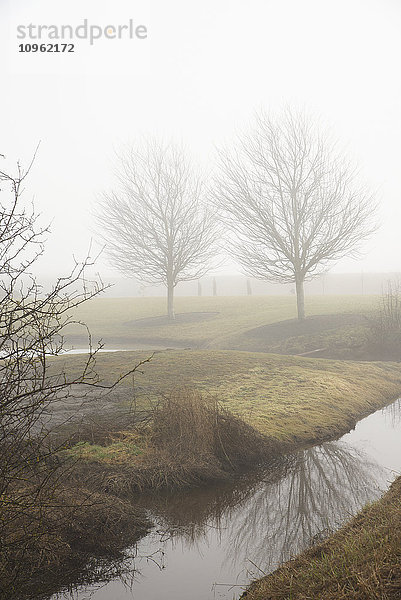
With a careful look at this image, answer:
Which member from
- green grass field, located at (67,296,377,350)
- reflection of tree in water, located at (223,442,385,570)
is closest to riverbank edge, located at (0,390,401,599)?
reflection of tree in water, located at (223,442,385,570)

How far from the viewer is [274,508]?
8.53 meters

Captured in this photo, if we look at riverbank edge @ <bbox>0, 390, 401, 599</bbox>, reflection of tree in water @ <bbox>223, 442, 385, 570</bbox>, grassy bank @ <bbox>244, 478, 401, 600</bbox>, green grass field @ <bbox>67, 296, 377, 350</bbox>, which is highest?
green grass field @ <bbox>67, 296, 377, 350</bbox>

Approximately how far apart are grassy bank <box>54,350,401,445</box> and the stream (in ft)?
4.28

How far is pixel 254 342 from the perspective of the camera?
27.3 meters

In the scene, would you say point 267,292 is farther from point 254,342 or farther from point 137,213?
point 254,342

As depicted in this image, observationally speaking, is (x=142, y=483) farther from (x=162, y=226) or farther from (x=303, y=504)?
(x=162, y=226)

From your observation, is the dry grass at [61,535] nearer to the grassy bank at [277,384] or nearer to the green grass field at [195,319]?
the grassy bank at [277,384]

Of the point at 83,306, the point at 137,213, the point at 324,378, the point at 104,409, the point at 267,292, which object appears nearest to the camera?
the point at 104,409

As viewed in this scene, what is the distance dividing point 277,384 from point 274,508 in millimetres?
8051

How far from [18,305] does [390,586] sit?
12.5ft

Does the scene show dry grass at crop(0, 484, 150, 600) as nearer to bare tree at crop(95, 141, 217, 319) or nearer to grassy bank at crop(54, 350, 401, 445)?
grassy bank at crop(54, 350, 401, 445)

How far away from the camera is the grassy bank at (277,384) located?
1276 cm

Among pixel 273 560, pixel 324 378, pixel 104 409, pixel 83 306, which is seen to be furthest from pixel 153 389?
pixel 83 306

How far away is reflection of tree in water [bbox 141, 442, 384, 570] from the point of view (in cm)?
736
